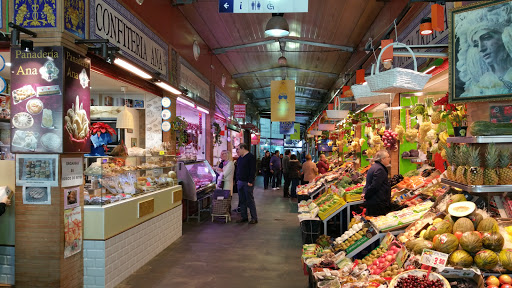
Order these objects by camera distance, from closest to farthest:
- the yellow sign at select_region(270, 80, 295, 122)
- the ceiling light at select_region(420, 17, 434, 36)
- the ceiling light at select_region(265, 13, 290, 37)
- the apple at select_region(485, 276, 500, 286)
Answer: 1. the apple at select_region(485, 276, 500, 286)
2. the ceiling light at select_region(420, 17, 434, 36)
3. the ceiling light at select_region(265, 13, 290, 37)
4. the yellow sign at select_region(270, 80, 295, 122)

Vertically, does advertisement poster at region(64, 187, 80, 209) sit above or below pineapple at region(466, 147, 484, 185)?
below

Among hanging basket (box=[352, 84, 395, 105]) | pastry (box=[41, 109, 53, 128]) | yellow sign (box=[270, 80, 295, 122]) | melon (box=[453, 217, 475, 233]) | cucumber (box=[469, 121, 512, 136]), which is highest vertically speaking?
yellow sign (box=[270, 80, 295, 122])

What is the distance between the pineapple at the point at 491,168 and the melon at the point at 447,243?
66 centimetres

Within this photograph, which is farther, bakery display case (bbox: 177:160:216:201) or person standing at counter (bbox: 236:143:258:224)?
person standing at counter (bbox: 236:143:258:224)

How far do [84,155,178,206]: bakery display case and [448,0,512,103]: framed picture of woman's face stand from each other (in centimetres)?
434

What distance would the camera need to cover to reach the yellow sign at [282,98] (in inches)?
553

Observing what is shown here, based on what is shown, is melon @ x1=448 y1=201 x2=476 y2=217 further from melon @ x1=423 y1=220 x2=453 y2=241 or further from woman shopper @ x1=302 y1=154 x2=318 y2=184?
woman shopper @ x1=302 y1=154 x2=318 y2=184

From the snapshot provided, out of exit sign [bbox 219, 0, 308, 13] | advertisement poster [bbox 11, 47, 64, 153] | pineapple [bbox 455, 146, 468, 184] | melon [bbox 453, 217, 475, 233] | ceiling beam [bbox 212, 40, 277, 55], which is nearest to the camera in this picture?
melon [bbox 453, 217, 475, 233]

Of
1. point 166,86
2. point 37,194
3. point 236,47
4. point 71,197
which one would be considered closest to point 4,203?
point 37,194

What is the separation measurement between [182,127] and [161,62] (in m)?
1.76

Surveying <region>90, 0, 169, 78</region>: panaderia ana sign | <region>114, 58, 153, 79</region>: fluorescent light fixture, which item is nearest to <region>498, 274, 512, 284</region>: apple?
<region>114, 58, 153, 79</region>: fluorescent light fixture

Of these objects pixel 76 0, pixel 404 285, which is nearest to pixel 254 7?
pixel 76 0

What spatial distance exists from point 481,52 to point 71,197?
4.77 meters

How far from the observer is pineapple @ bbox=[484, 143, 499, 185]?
332cm
